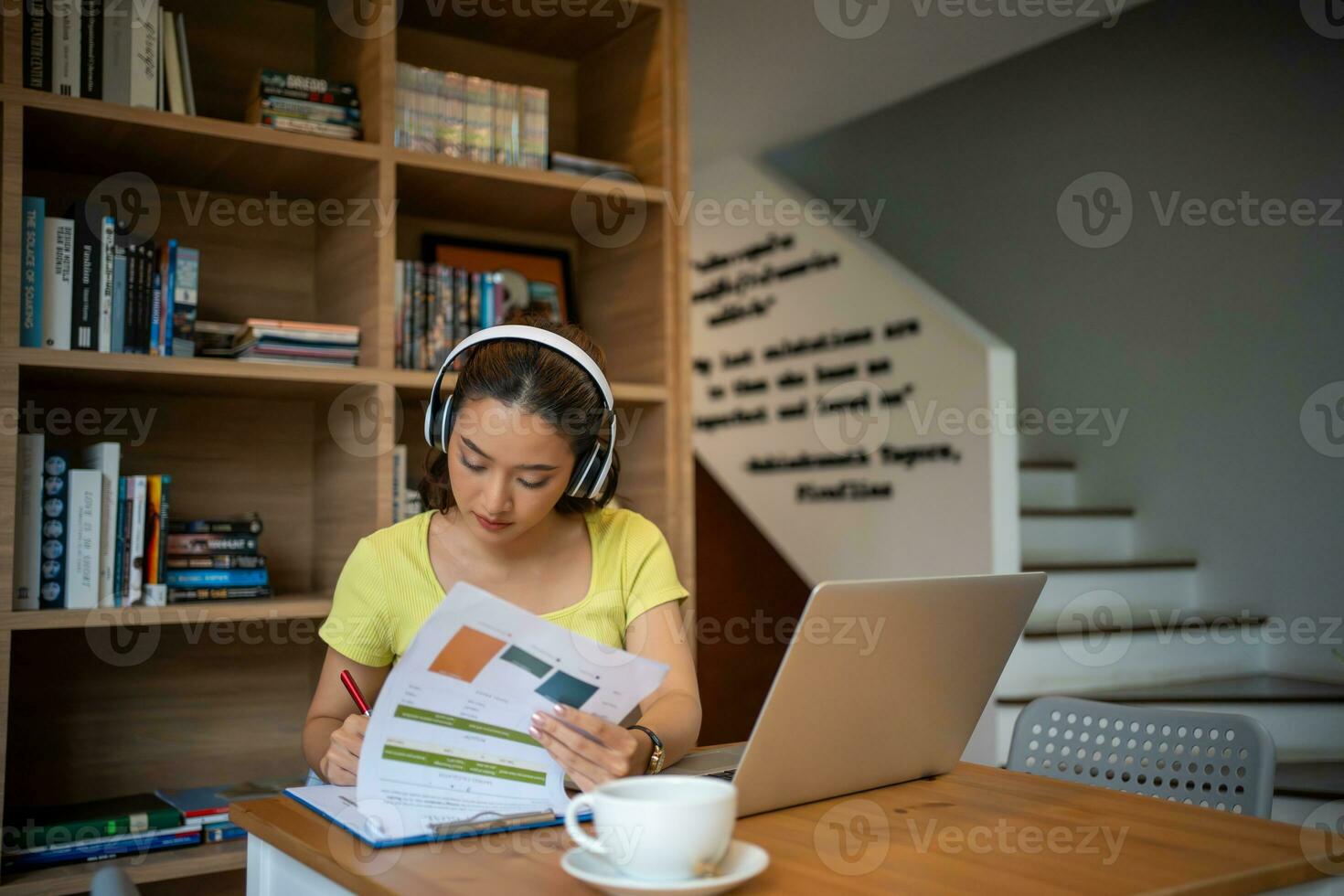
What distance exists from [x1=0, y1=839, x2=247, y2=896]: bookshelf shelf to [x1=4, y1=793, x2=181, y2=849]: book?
5 cm

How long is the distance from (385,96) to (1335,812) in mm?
2768

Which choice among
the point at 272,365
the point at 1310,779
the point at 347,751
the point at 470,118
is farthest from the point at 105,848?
the point at 1310,779

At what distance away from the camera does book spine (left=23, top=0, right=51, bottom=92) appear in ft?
6.81

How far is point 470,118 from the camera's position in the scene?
257 cm

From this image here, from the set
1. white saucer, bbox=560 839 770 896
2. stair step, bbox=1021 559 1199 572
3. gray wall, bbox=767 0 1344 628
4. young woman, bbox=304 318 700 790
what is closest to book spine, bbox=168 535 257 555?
young woman, bbox=304 318 700 790

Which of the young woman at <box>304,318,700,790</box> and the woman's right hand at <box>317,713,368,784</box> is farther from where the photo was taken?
the young woman at <box>304,318,700,790</box>

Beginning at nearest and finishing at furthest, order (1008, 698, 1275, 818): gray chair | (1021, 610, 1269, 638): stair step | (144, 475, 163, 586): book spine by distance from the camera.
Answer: (1008, 698, 1275, 818): gray chair
(144, 475, 163, 586): book spine
(1021, 610, 1269, 638): stair step

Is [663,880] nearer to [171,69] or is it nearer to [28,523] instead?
[28,523]

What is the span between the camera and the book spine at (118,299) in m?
2.16

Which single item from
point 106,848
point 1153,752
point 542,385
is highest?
point 542,385

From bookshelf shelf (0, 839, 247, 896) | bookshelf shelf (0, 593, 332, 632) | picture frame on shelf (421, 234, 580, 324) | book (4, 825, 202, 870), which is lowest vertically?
bookshelf shelf (0, 839, 247, 896)

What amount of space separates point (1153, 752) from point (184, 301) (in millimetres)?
1874

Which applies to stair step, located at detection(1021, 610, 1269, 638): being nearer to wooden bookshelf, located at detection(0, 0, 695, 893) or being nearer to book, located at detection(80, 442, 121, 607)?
wooden bookshelf, located at detection(0, 0, 695, 893)

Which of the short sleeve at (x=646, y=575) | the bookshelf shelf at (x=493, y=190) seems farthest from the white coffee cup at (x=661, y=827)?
the bookshelf shelf at (x=493, y=190)
